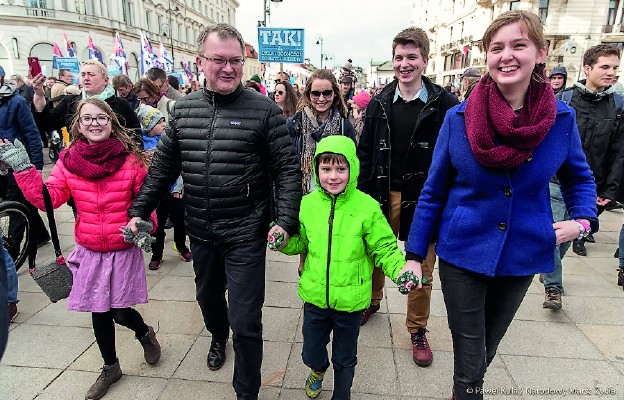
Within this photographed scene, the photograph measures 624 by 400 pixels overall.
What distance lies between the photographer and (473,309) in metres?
1.93

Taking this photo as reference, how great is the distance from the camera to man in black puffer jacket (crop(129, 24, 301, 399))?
7.46ft

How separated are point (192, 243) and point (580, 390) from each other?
9.11 feet

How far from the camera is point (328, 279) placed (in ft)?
7.48

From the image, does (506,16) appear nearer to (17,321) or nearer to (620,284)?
(620,284)

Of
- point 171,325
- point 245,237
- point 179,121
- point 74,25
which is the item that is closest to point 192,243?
point 245,237

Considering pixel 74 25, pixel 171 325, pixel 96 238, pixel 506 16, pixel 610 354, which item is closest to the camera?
pixel 506 16

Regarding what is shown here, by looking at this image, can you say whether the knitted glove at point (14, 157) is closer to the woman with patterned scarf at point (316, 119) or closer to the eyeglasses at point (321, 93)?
the woman with patterned scarf at point (316, 119)

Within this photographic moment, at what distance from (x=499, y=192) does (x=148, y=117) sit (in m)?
4.08

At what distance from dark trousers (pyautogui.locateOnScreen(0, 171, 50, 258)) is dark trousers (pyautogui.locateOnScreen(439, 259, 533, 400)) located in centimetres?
410

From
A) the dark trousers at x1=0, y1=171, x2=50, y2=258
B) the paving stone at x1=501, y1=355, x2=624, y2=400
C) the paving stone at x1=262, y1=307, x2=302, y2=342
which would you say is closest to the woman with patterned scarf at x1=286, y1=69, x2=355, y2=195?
the paving stone at x1=262, y1=307, x2=302, y2=342

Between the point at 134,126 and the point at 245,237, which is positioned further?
the point at 134,126

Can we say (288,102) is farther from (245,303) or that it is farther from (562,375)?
(562,375)

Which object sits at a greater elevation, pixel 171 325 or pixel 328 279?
pixel 328 279

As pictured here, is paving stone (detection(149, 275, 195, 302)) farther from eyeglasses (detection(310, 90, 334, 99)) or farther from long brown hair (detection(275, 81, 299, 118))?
long brown hair (detection(275, 81, 299, 118))
